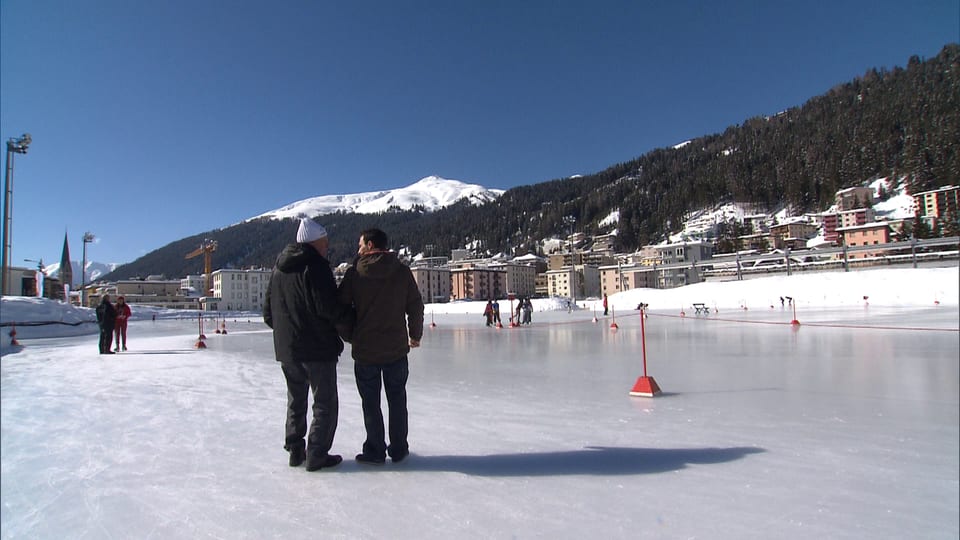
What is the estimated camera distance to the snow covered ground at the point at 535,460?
215 cm

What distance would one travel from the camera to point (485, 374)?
7.05m

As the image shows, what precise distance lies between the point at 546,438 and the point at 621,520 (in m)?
1.39

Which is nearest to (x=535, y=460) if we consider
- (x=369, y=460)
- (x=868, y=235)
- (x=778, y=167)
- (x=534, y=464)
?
(x=534, y=464)

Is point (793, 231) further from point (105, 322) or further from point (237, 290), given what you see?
point (237, 290)

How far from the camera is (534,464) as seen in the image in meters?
3.02

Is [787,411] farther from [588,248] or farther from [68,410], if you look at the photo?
[588,248]

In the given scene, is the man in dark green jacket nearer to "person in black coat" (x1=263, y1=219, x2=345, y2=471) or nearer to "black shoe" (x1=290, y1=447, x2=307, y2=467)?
"person in black coat" (x1=263, y1=219, x2=345, y2=471)

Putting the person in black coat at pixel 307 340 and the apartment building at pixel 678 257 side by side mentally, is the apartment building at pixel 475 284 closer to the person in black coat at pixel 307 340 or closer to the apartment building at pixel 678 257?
the apartment building at pixel 678 257

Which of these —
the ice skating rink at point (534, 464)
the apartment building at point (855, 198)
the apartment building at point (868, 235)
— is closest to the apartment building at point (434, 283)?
the apartment building at point (868, 235)

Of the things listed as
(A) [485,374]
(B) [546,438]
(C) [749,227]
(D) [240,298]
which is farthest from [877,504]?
(C) [749,227]

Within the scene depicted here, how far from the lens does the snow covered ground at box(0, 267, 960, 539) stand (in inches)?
84.6

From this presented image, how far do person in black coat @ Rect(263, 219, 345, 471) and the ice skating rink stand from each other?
0.65ft

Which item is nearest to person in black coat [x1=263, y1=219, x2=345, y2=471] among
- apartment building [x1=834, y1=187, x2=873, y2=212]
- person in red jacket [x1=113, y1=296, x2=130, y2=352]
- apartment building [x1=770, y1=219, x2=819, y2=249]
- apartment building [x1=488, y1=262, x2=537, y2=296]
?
person in red jacket [x1=113, y1=296, x2=130, y2=352]

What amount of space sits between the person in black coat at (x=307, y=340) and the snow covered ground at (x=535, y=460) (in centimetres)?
19
